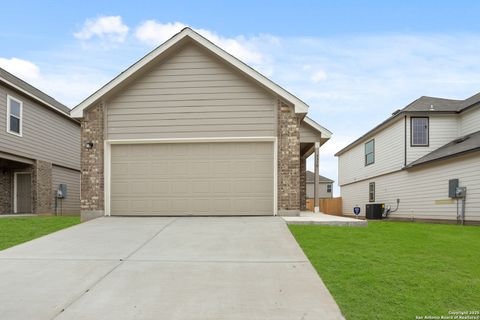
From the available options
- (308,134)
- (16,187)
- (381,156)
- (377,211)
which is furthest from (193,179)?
(381,156)

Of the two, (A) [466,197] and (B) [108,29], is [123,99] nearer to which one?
(B) [108,29]

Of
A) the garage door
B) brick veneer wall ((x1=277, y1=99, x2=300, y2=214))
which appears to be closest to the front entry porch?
the garage door

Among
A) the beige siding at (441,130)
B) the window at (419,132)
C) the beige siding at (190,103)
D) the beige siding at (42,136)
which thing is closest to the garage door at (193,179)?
the beige siding at (190,103)

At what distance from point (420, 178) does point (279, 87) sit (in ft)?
35.0

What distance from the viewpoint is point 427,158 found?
17375mm

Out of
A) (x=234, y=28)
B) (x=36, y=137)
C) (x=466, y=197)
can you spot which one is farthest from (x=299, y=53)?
(x=36, y=137)

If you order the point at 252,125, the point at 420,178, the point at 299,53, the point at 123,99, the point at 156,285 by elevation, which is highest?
the point at 299,53

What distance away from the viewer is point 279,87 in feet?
36.6

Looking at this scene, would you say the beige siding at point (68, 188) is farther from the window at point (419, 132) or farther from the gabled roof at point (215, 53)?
the window at point (419, 132)

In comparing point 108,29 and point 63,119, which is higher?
point 108,29

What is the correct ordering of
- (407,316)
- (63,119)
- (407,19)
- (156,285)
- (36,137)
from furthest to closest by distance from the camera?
1. (63,119)
2. (36,137)
3. (407,19)
4. (156,285)
5. (407,316)

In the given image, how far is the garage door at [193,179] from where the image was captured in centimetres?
1131

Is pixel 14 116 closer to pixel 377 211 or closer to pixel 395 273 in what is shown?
pixel 395 273

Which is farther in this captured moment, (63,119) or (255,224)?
(63,119)
